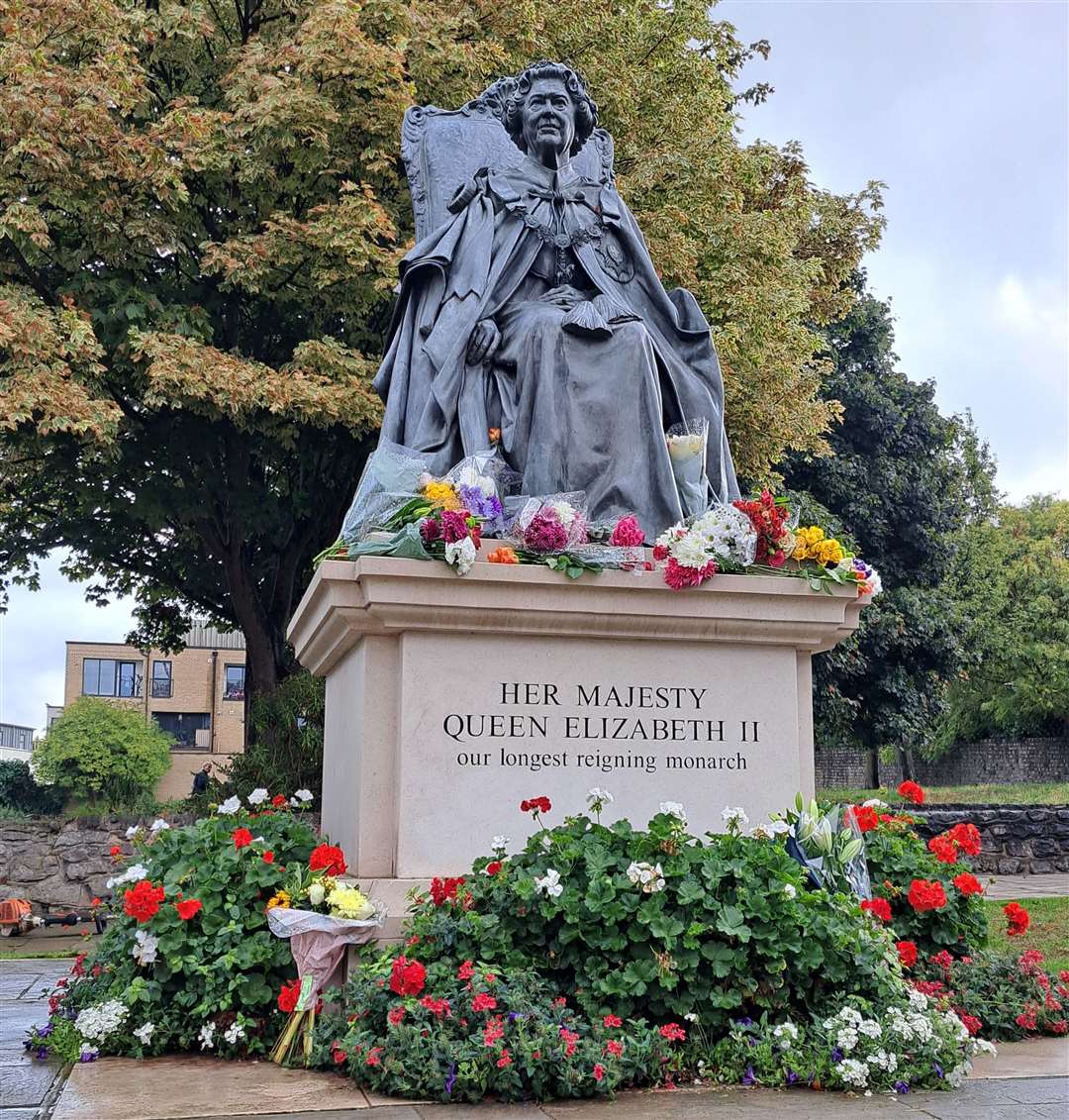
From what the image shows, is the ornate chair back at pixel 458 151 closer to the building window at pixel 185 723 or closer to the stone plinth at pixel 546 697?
the stone plinth at pixel 546 697

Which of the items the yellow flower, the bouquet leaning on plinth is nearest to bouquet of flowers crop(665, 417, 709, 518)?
the yellow flower

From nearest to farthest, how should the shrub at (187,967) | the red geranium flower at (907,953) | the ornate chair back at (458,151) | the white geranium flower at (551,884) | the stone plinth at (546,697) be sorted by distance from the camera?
the white geranium flower at (551,884) → the shrub at (187,967) → the red geranium flower at (907,953) → the stone plinth at (546,697) → the ornate chair back at (458,151)

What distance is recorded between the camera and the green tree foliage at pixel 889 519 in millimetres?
22078

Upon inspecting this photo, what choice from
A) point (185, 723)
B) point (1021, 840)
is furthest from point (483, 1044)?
point (185, 723)

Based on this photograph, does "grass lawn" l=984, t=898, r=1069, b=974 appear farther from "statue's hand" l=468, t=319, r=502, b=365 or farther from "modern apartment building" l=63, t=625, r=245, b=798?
"modern apartment building" l=63, t=625, r=245, b=798

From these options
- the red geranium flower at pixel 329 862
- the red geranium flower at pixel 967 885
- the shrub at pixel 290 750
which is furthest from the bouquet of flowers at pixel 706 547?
the shrub at pixel 290 750

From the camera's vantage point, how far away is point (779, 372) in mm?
15000

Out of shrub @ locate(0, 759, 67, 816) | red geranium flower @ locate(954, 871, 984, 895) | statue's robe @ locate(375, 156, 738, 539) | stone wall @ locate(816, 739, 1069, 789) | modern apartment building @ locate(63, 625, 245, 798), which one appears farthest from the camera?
modern apartment building @ locate(63, 625, 245, 798)

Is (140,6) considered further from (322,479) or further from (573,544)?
(573,544)

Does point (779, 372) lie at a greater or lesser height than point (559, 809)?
greater

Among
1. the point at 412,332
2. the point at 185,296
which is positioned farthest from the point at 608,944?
the point at 185,296

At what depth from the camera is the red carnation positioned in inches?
188

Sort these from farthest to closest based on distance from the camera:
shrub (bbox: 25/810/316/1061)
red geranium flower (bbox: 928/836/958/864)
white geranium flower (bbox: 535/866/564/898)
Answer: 1. red geranium flower (bbox: 928/836/958/864)
2. shrub (bbox: 25/810/316/1061)
3. white geranium flower (bbox: 535/866/564/898)

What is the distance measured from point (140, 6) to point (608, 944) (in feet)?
42.0
